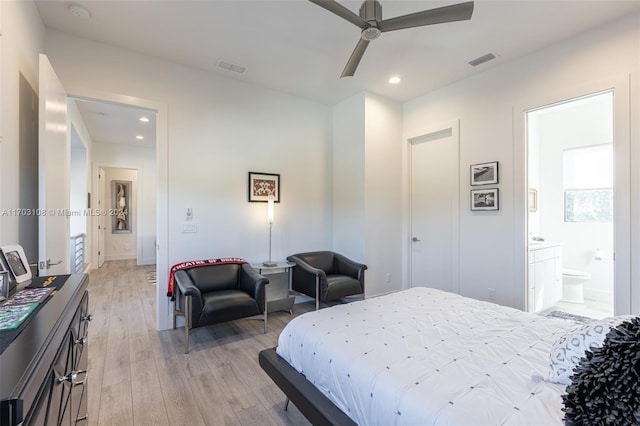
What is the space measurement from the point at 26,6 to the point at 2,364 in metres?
2.81

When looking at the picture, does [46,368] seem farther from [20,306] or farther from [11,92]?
[11,92]

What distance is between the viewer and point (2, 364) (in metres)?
0.61

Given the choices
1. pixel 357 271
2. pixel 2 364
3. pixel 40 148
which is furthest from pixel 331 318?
pixel 40 148

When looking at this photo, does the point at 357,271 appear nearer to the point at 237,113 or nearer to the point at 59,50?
the point at 237,113

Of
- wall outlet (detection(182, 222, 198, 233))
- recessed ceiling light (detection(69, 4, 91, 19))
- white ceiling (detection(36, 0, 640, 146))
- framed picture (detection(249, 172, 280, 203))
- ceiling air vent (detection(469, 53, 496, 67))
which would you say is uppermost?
ceiling air vent (detection(469, 53, 496, 67))

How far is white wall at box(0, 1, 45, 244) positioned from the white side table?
7.67 ft

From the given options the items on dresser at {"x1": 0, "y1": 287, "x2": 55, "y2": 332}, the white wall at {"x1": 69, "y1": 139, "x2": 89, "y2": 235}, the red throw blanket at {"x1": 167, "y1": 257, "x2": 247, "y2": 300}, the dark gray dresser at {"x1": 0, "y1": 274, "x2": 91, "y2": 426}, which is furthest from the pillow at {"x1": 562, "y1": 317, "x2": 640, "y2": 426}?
the white wall at {"x1": 69, "y1": 139, "x2": 89, "y2": 235}

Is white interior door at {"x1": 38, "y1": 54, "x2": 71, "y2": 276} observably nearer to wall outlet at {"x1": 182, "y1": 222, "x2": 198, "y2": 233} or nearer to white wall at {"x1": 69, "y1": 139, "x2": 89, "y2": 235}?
wall outlet at {"x1": 182, "y1": 222, "x2": 198, "y2": 233}

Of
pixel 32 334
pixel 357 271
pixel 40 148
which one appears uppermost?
pixel 40 148

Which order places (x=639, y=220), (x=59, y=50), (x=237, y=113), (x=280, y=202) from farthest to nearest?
(x=280, y=202)
(x=237, y=113)
(x=59, y=50)
(x=639, y=220)

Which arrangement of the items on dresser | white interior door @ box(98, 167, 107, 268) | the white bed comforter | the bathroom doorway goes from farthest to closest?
white interior door @ box(98, 167, 107, 268) → the bathroom doorway → the white bed comforter → the items on dresser

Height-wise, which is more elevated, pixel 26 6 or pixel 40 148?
pixel 26 6

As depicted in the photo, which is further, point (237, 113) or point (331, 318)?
point (237, 113)

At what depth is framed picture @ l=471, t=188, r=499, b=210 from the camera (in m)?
3.45
